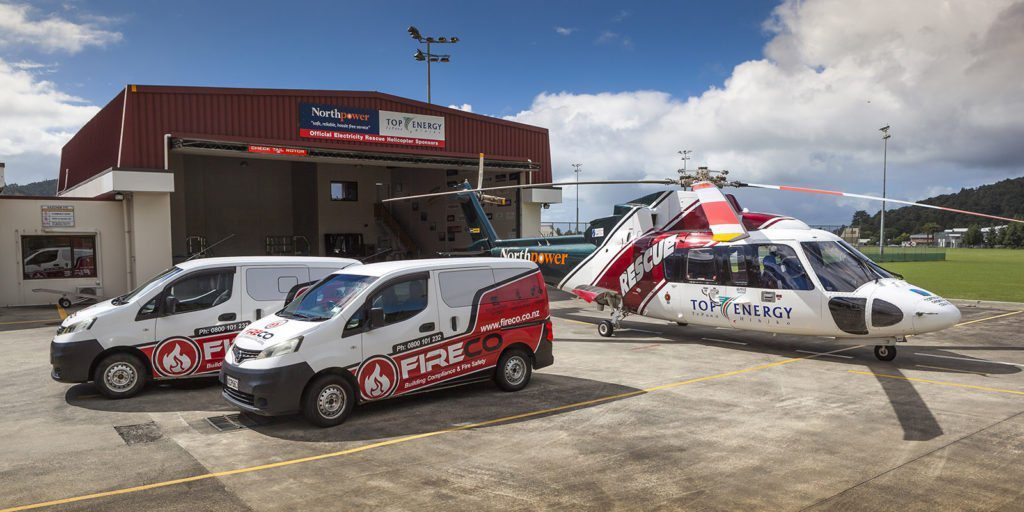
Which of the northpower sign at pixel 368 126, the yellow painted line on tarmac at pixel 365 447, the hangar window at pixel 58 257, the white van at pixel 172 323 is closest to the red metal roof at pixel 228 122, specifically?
the northpower sign at pixel 368 126

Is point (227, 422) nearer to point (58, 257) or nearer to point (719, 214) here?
point (719, 214)

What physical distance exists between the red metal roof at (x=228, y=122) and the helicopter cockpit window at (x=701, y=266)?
1470 cm

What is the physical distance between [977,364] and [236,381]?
11786 millimetres

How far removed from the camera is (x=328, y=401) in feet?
23.8

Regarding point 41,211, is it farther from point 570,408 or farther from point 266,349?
point 570,408

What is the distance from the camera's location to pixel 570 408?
8.07 metres

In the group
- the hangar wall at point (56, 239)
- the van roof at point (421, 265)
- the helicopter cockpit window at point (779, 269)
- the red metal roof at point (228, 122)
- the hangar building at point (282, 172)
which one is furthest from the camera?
the hangar building at point (282, 172)

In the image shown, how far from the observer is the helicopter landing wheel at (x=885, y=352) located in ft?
36.1

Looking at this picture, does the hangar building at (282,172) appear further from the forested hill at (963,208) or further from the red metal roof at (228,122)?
the forested hill at (963,208)

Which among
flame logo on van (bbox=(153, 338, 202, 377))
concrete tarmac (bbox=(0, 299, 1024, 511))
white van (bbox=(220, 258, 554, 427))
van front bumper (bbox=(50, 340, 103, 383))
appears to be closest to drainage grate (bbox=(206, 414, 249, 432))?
concrete tarmac (bbox=(0, 299, 1024, 511))

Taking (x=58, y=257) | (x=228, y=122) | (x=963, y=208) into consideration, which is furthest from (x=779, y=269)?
(x=963, y=208)

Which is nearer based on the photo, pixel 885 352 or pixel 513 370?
pixel 513 370

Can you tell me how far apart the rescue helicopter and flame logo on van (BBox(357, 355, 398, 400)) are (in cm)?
583

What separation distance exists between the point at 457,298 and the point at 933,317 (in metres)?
7.70
